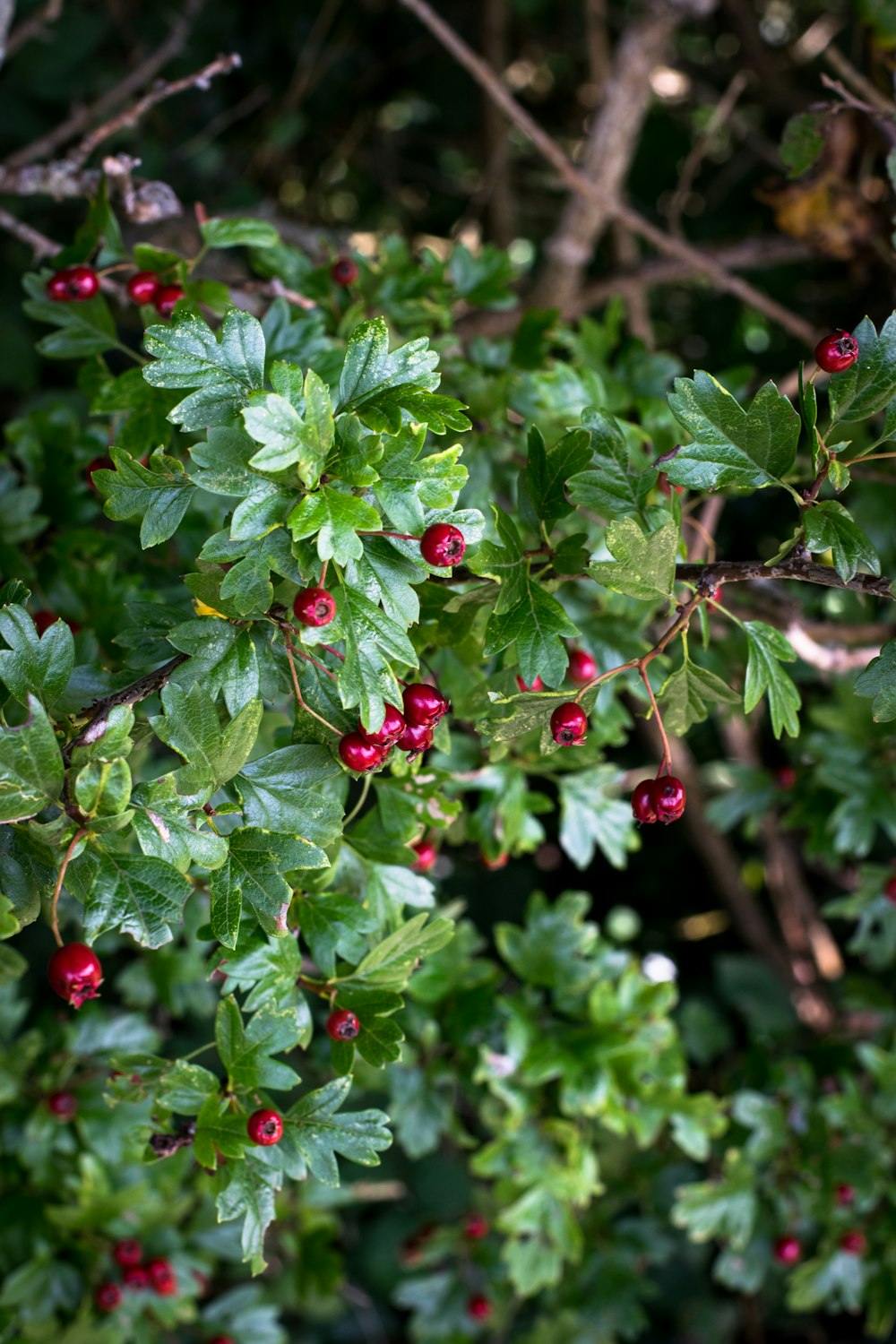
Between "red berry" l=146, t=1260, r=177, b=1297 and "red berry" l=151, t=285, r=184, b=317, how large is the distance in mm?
1238

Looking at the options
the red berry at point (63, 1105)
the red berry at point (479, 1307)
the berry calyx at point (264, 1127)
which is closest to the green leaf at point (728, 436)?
the berry calyx at point (264, 1127)

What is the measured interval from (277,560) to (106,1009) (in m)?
1.20

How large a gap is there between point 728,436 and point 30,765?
0.60 metres

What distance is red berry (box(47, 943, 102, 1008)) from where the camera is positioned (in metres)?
0.82

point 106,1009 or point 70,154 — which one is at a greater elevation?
point 70,154

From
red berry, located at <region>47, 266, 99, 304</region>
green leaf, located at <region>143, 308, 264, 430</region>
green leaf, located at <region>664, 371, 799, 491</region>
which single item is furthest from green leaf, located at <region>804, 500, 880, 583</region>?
red berry, located at <region>47, 266, 99, 304</region>

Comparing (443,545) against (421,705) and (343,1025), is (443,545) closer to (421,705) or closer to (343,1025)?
(421,705)

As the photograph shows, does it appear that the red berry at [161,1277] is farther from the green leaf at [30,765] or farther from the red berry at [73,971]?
the green leaf at [30,765]

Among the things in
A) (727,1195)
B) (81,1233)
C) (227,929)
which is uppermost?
(227,929)

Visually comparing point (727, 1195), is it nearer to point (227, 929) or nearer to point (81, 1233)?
point (81, 1233)

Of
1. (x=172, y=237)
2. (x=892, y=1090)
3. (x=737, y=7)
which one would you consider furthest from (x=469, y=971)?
(x=737, y=7)

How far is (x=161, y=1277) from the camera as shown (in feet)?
4.85

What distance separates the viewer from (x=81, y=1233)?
1486 millimetres

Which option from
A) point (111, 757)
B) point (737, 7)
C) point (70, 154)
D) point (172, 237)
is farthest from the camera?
point (737, 7)
